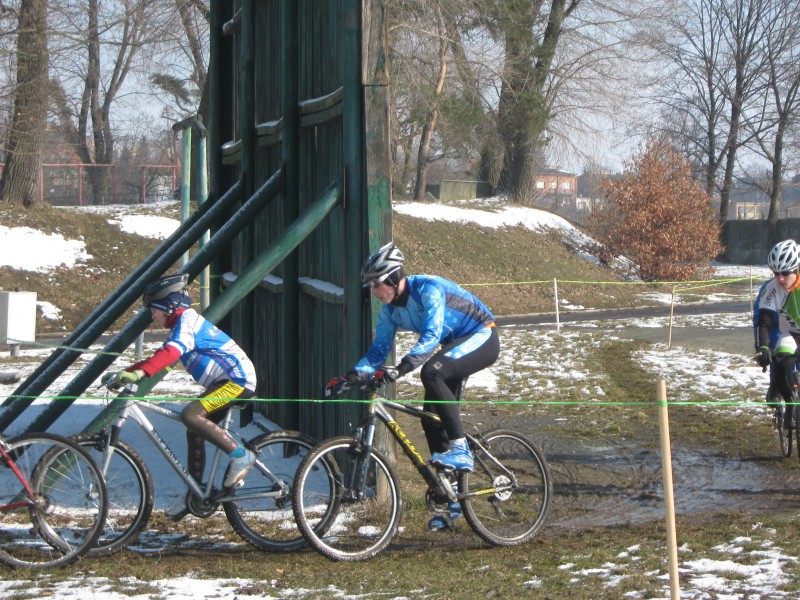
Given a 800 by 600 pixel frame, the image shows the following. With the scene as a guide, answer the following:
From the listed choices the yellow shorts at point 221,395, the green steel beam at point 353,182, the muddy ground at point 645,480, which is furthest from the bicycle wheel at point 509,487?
the yellow shorts at point 221,395

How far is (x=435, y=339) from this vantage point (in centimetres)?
620

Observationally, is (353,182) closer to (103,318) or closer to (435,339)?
(435,339)

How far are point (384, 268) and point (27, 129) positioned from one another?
83.4ft

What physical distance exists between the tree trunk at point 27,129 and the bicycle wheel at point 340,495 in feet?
81.2

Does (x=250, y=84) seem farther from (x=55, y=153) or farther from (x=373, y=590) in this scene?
(x=55, y=153)

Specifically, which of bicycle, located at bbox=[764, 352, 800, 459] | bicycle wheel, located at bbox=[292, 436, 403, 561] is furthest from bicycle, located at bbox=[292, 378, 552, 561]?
bicycle, located at bbox=[764, 352, 800, 459]

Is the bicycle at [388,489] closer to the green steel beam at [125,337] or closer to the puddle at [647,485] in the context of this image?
the puddle at [647,485]

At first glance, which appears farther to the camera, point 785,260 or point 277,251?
point 785,260

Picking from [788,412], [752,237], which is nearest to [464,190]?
[752,237]

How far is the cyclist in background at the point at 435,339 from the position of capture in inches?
245

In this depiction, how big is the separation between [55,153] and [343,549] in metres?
54.4

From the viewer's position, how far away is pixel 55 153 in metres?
56.8

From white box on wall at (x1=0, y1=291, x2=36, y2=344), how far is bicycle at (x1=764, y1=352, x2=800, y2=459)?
12.1 metres

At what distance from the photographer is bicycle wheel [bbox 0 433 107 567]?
235 inches
